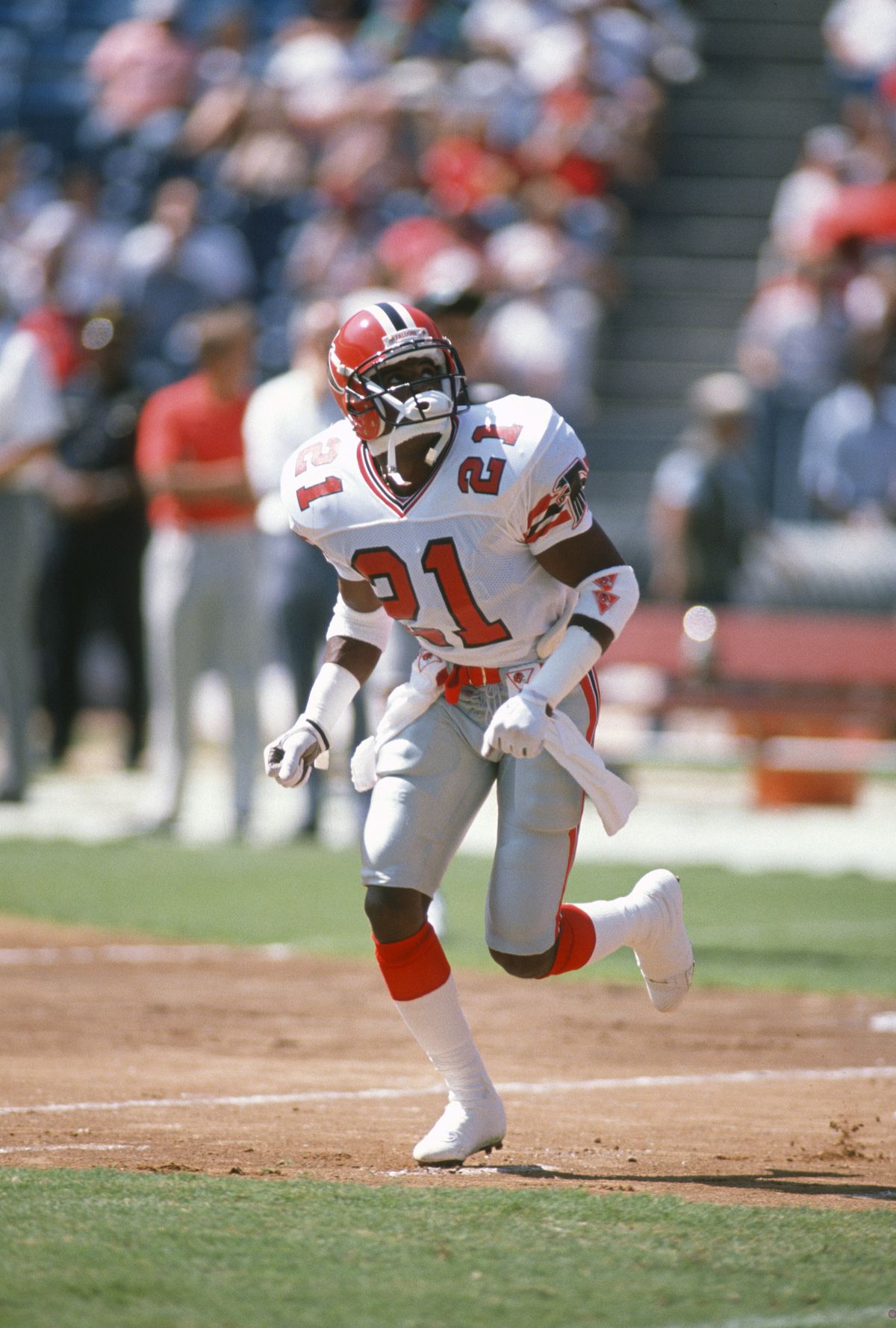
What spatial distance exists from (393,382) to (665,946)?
1.60 meters

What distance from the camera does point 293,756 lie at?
5.07 meters

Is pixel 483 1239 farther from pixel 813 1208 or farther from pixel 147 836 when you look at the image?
pixel 147 836

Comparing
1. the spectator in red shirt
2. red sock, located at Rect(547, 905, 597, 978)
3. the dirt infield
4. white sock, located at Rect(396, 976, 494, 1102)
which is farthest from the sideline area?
white sock, located at Rect(396, 976, 494, 1102)

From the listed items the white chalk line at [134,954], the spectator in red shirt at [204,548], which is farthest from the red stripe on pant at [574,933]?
the spectator in red shirt at [204,548]

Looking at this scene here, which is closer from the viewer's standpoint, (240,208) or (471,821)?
(471,821)

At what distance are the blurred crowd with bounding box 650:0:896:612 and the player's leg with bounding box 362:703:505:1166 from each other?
912 centimetres

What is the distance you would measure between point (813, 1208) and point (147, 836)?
7465 mm

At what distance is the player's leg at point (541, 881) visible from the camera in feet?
16.2

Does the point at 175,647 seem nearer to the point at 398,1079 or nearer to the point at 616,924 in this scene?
the point at 398,1079

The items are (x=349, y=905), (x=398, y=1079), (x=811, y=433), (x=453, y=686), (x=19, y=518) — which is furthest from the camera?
(x=811, y=433)

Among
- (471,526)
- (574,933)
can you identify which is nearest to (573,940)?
(574,933)

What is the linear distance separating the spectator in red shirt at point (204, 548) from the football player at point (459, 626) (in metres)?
6.20

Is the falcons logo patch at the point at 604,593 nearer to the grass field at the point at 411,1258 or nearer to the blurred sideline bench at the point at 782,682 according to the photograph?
the grass field at the point at 411,1258

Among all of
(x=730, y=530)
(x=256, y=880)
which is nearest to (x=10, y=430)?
(x=256, y=880)
